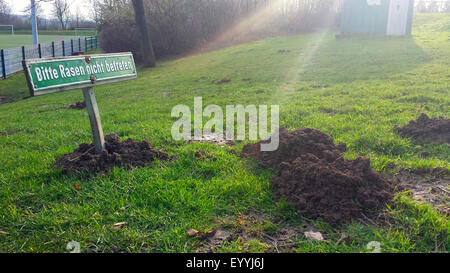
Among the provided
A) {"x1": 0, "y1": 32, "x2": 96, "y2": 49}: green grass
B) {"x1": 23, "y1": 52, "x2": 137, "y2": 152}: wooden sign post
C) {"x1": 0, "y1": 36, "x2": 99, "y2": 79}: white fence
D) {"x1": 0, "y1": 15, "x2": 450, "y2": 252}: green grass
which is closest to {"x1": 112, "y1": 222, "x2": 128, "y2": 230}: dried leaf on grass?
{"x1": 0, "y1": 15, "x2": 450, "y2": 252}: green grass

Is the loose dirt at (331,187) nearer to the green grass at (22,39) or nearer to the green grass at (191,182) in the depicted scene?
the green grass at (191,182)

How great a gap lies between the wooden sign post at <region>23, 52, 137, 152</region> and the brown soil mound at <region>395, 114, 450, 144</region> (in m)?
4.24

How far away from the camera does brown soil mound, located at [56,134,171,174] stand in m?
4.15

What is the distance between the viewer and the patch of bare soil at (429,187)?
3184 millimetres

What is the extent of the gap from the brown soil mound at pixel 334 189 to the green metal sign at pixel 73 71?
2.46 m

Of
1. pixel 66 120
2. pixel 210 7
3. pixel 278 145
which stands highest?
pixel 210 7

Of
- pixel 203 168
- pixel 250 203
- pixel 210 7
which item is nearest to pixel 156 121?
pixel 203 168

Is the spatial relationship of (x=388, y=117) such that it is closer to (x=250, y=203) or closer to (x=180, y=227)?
(x=250, y=203)

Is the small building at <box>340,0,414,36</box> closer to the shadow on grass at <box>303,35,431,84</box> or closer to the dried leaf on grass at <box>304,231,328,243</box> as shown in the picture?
the shadow on grass at <box>303,35,431,84</box>

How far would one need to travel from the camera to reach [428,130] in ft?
16.1

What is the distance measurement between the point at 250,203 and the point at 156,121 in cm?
416

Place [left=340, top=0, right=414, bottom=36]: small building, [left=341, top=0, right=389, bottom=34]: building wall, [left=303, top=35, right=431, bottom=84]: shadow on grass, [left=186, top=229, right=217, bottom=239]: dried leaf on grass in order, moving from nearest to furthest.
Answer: [left=186, top=229, right=217, bottom=239]: dried leaf on grass < [left=303, top=35, right=431, bottom=84]: shadow on grass < [left=340, top=0, right=414, bottom=36]: small building < [left=341, top=0, right=389, bottom=34]: building wall
